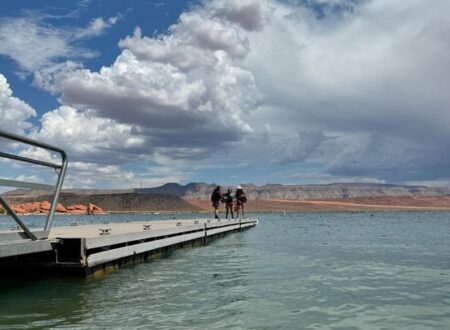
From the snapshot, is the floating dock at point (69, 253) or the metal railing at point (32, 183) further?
the floating dock at point (69, 253)

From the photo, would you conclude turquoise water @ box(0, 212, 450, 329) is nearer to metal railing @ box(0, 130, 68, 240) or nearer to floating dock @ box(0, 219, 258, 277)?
floating dock @ box(0, 219, 258, 277)

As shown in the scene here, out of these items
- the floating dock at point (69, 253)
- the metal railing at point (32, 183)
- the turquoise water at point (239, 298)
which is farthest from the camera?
the floating dock at point (69, 253)

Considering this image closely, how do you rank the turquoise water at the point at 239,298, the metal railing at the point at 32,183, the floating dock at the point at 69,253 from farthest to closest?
1. the floating dock at the point at 69,253
2. the metal railing at the point at 32,183
3. the turquoise water at the point at 239,298

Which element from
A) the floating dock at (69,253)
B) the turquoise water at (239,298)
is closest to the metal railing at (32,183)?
the floating dock at (69,253)

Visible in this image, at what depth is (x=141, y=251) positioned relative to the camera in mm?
19062

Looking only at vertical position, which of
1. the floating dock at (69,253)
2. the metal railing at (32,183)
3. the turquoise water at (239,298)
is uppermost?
the metal railing at (32,183)

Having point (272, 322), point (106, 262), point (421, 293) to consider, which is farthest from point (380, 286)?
point (106, 262)

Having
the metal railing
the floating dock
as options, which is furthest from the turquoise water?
the metal railing

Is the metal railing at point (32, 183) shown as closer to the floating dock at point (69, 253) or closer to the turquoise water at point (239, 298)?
the floating dock at point (69, 253)

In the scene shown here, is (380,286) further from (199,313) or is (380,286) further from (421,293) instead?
(199,313)

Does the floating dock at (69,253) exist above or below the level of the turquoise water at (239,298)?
above

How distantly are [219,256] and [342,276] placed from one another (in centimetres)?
766

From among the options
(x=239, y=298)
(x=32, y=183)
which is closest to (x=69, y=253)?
(x=32, y=183)

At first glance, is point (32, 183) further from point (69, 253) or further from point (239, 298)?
point (239, 298)
